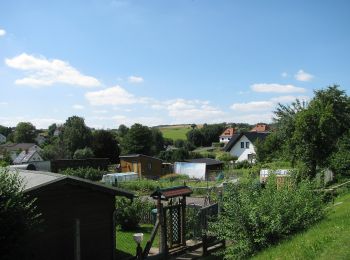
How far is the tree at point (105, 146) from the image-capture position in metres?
71.6

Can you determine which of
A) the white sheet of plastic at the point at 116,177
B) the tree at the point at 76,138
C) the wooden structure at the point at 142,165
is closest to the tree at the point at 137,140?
the tree at the point at 76,138

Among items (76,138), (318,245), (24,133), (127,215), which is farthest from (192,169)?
(24,133)

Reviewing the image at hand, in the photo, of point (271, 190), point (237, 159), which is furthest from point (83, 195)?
point (237, 159)

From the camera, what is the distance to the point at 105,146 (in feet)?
236

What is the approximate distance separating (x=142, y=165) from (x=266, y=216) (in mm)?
44822

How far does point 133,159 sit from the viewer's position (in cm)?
5484

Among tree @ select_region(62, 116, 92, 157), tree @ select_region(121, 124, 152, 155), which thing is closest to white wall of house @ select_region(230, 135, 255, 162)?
tree @ select_region(121, 124, 152, 155)

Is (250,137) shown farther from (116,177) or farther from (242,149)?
(116,177)

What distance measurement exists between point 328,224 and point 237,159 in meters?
61.2

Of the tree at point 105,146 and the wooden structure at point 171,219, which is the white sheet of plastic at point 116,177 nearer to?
the wooden structure at point 171,219

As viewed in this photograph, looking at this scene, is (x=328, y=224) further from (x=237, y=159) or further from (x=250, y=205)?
(x=237, y=159)

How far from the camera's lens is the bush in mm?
10242

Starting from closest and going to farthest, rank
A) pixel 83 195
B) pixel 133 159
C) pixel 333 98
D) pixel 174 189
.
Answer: pixel 83 195, pixel 174 189, pixel 333 98, pixel 133 159

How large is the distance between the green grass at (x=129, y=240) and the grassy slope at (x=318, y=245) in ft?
21.9
